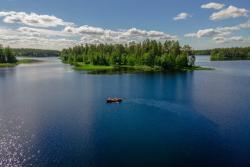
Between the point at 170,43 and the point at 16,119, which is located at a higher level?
the point at 170,43

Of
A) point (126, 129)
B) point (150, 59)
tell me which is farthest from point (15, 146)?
point (150, 59)

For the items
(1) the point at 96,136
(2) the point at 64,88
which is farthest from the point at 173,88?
(1) the point at 96,136

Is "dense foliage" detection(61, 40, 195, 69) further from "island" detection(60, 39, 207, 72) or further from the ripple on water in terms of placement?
the ripple on water

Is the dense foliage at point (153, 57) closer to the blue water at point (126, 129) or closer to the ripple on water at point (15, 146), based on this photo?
the blue water at point (126, 129)

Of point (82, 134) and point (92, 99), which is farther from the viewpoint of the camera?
point (92, 99)

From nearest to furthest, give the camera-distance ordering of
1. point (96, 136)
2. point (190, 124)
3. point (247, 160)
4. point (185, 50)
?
point (247, 160)
point (96, 136)
point (190, 124)
point (185, 50)

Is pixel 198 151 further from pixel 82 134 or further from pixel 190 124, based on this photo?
pixel 82 134

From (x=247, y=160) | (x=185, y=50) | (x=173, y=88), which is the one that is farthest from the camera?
(x=185, y=50)

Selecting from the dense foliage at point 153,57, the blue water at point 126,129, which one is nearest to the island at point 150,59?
the dense foliage at point 153,57
